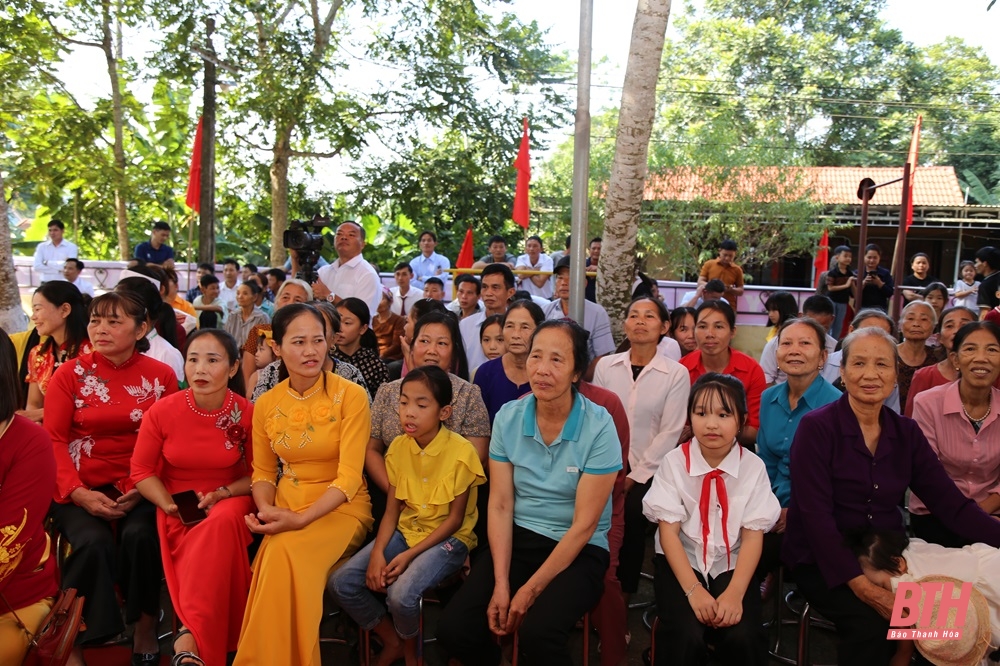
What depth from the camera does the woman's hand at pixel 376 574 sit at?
3.15 metres

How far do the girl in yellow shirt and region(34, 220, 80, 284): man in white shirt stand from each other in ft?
34.4

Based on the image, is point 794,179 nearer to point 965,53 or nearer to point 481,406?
point 965,53

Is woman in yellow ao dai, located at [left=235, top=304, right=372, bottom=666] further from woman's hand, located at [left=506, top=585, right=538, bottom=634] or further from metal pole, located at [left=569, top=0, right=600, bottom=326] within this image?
metal pole, located at [left=569, top=0, right=600, bottom=326]

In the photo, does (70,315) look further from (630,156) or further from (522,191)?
(522,191)

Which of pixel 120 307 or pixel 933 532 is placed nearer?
pixel 933 532

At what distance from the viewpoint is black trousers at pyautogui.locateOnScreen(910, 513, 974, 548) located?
131 inches

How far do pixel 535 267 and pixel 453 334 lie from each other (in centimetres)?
608

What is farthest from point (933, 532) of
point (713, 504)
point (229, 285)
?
point (229, 285)

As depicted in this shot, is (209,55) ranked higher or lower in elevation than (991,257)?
higher

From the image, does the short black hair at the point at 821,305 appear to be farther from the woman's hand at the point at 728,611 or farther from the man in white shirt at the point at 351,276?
the man in white shirt at the point at 351,276

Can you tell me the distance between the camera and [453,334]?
4.00 meters

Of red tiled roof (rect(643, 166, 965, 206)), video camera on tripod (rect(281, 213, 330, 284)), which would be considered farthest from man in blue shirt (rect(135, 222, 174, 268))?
red tiled roof (rect(643, 166, 965, 206))

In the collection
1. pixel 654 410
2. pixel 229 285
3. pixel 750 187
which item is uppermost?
pixel 750 187

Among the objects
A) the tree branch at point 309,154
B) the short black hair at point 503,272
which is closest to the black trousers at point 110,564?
the short black hair at point 503,272
